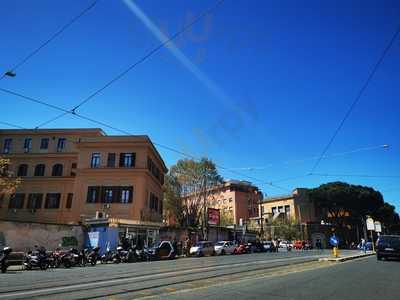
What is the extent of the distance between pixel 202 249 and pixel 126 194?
10513mm

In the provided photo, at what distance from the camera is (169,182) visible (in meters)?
50.0

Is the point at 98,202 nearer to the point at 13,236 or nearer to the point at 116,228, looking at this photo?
the point at 116,228

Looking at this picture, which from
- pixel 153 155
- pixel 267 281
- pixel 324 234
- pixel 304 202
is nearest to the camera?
pixel 267 281

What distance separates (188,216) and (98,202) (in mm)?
12662

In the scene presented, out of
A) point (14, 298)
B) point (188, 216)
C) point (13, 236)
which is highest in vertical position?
point (188, 216)

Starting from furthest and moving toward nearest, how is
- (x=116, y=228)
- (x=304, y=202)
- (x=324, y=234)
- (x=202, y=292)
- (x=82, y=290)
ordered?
(x=304, y=202)
(x=324, y=234)
(x=116, y=228)
(x=82, y=290)
(x=202, y=292)

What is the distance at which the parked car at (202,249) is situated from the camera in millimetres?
36688

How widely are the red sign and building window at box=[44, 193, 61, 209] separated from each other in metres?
18.8

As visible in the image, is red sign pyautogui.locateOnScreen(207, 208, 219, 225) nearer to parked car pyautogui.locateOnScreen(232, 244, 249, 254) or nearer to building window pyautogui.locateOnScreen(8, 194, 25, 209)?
parked car pyautogui.locateOnScreen(232, 244, 249, 254)

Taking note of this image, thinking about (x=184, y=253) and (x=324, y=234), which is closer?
(x=184, y=253)

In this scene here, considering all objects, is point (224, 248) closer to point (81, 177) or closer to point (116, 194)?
point (116, 194)

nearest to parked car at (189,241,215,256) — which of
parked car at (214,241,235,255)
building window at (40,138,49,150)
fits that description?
parked car at (214,241,235,255)

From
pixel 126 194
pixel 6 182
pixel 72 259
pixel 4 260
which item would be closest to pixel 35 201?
pixel 6 182

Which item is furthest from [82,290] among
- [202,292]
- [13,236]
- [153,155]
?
[153,155]
